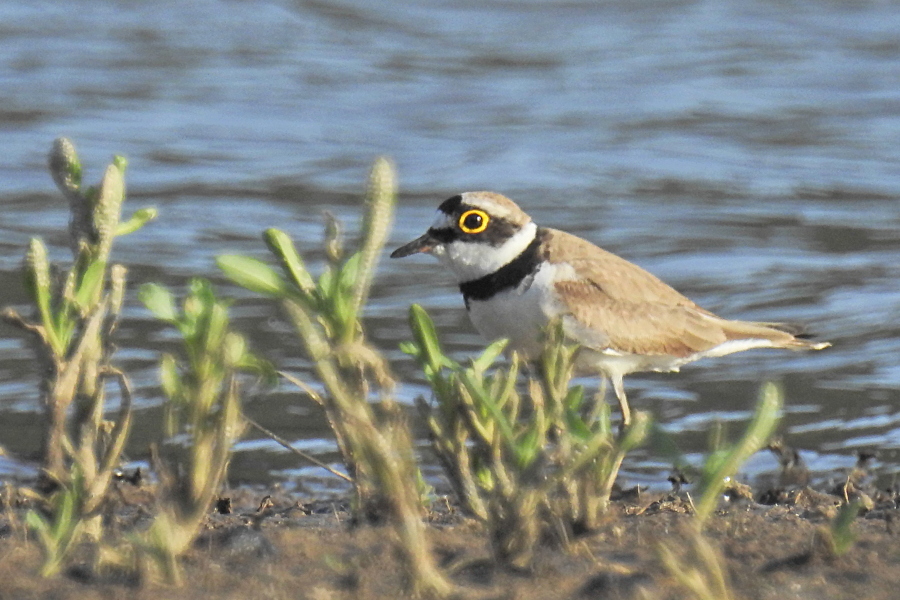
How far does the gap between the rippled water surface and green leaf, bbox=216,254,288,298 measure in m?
0.73

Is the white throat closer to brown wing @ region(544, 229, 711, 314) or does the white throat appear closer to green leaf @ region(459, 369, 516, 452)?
brown wing @ region(544, 229, 711, 314)

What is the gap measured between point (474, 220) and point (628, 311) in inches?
24.2

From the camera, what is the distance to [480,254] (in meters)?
4.98

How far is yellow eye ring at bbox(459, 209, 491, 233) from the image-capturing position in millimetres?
5020

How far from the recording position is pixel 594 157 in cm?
1003

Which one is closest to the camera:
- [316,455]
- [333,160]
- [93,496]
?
[93,496]

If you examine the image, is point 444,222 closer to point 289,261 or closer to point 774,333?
point 774,333

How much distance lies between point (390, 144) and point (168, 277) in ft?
10.4

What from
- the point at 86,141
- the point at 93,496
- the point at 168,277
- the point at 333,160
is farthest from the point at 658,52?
the point at 93,496

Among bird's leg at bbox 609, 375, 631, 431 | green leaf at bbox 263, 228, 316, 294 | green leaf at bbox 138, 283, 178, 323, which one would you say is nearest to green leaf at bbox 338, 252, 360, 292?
green leaf at bbox 263, 228, 316, 294

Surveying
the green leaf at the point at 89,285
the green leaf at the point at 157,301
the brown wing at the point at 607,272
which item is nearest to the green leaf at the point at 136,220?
the green leaf at the point at 89,285

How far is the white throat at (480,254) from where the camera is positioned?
16.3ft

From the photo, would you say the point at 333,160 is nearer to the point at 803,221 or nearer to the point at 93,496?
the point at 803,221

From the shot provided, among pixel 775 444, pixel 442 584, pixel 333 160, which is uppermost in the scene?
pixel 442 584
